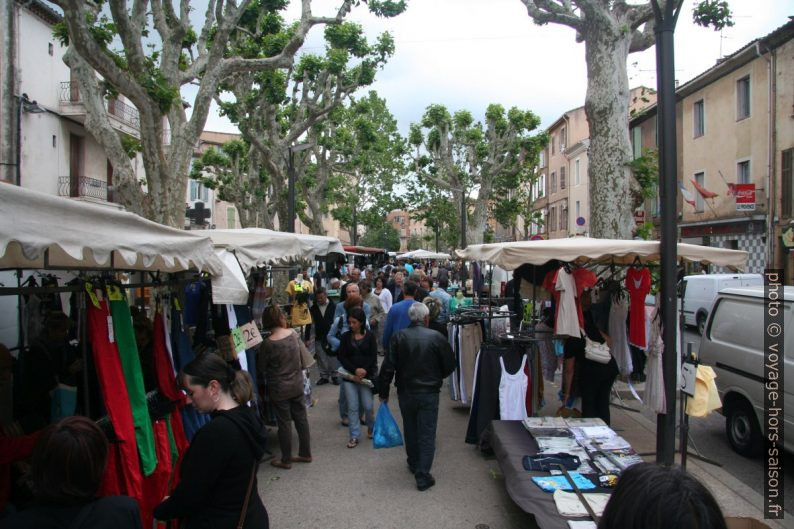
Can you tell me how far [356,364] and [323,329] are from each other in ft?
9.21

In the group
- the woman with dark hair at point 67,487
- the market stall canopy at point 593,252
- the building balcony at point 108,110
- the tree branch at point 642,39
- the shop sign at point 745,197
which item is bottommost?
the woman with dark hair at point 67,487

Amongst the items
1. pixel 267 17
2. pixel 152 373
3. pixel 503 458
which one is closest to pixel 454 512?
pixel 503 458

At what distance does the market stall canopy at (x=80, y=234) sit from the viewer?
2.24m

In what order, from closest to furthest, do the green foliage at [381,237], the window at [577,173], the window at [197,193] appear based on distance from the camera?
the window at [577,173]
the window at [197,193]
the green foliage at [381,237]

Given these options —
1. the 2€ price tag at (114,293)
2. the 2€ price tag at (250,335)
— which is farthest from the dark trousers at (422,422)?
the 2€ price tag at (114,293)

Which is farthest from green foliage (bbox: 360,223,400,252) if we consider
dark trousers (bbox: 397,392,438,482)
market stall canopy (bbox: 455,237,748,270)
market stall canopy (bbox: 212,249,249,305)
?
market stall canopy (bbox: 212,249,249,305)

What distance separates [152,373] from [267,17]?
435 inches

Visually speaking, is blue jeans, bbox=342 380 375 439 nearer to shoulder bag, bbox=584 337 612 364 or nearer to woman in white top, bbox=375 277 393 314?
shoulder bag, bbox=584 337 612 364

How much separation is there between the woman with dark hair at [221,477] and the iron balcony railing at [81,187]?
65.1 feet

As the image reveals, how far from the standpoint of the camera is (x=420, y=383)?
5.32 metres

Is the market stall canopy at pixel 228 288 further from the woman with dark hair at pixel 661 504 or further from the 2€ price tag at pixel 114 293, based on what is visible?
the woman with dark hair at pixel 661 504

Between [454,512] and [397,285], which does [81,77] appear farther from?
[454,512]

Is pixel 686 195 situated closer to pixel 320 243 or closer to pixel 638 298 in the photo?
pixel 638 298

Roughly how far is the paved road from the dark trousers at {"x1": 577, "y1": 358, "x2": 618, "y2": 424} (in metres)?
1.18
